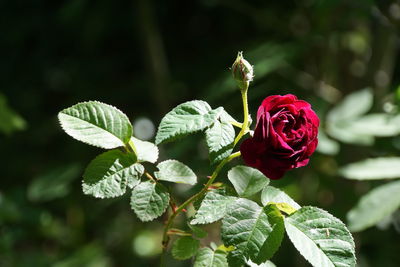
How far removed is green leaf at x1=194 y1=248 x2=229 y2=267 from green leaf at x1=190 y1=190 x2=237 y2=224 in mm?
85

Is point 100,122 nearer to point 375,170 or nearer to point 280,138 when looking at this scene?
point 280,138

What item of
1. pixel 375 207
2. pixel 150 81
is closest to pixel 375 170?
pixel 375 207

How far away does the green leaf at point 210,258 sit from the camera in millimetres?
679

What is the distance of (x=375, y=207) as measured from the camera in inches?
43.5

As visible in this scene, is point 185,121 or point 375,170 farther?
point 375,170

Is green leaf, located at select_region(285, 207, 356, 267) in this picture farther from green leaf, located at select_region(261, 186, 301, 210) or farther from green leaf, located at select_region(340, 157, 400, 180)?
green leaf, located at select_region(340, 157, 400, 180)

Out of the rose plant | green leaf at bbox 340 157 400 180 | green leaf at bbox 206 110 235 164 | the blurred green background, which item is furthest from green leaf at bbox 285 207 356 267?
the blurred green background

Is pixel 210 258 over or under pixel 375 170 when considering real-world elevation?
over

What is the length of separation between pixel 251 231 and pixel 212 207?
56mm

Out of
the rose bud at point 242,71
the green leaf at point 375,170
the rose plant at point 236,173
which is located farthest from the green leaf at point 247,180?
the green leaf at point 375,170

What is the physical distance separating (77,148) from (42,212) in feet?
1.48

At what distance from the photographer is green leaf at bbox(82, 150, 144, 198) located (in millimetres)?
641

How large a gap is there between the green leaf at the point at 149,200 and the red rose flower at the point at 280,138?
11 cm

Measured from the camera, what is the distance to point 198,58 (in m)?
1.88
